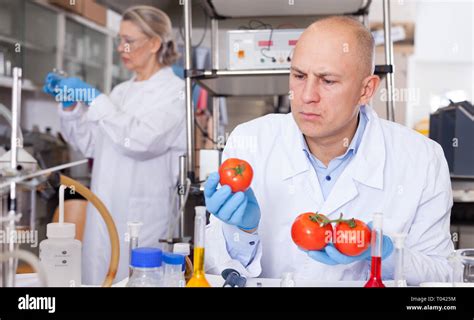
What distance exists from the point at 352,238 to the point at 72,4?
1.67 metres

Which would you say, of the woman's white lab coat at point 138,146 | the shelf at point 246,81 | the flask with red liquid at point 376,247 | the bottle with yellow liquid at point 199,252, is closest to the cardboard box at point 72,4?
the woman's white lab coat at point 138,146

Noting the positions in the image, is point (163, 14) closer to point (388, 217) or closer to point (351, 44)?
point (351, 44)

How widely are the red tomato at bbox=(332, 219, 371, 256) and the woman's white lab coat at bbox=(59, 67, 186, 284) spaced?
698 mm

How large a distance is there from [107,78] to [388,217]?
149 cm

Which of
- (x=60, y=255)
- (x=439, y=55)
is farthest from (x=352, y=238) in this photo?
(x=439, y=55)

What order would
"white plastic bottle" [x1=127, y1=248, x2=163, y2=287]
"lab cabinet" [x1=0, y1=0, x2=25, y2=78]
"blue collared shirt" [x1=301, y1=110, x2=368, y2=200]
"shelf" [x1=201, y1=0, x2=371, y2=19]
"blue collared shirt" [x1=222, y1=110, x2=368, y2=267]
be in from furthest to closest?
"lab cabinet" [x1=0, y1=0, x2=25, y2=78], "shelf" [x1=201, y1=0, x2=371, y2=19], "blue collared shirt" [x1=301, y1=110, x2=368, y2=200], "blue collared shirt" [x1=222, y1=110, x2=368, y2=267], "white plastic bottle" [x1=127, y1=248, x2=163, y2=287]

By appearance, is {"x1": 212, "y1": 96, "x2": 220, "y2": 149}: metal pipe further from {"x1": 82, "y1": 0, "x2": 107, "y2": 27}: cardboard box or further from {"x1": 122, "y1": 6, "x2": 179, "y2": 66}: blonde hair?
{"x1": 82, "y1": 0, "x2": 107, "y2": 27}: cardboard box

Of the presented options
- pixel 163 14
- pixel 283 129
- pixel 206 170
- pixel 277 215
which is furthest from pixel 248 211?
pixel 163 14

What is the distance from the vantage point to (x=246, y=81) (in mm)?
1838

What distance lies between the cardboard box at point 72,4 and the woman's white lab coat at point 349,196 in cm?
98

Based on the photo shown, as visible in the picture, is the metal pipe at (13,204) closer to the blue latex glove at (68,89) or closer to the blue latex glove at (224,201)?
the blue latex glove at (224,201)

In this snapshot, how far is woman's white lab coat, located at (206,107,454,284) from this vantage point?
121cm

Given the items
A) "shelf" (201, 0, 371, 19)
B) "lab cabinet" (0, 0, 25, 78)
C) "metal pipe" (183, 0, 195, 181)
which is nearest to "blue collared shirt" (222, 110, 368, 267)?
"shelf" (201, 0, 371, 19)

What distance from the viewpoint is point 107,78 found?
7.75ft
